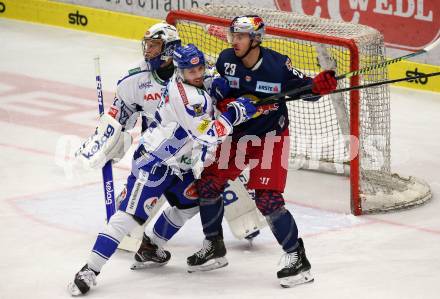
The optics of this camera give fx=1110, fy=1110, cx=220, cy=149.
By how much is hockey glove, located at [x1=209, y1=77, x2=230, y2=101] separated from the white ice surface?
101cm

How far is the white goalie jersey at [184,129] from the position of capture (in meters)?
5.89

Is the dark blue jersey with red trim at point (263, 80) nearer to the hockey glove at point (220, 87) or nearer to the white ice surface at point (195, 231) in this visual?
the hockey glove at point (220, 87)

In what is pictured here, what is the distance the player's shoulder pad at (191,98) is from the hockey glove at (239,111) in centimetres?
13

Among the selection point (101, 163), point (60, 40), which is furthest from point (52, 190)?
point (60, 40)

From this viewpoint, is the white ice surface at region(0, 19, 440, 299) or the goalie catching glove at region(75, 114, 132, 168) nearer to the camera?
the white ice surface at region(0, 19, 440, 299)

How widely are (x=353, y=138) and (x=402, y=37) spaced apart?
10.7 feet

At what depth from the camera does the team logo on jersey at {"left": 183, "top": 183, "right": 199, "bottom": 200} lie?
6246mm

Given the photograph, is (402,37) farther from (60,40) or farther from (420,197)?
(60,40)

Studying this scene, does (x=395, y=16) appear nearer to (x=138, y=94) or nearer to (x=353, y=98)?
(x=353, y=98)

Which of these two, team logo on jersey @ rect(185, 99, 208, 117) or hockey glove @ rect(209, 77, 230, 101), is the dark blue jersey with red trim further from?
team logo on jersey @ rect(185, 99, 208, 117)

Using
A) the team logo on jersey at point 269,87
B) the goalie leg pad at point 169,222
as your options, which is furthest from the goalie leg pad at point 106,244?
the team logo on jersey at point 269,87

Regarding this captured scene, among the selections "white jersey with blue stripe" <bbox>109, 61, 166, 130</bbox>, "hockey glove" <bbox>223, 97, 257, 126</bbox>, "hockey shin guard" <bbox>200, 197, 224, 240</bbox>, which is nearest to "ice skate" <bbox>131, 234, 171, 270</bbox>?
"hockey shin guard" <bbox>200, 197, 224, 240</bbox>

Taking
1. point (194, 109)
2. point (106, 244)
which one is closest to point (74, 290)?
point (106, 244)

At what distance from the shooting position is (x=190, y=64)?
19.3ft
